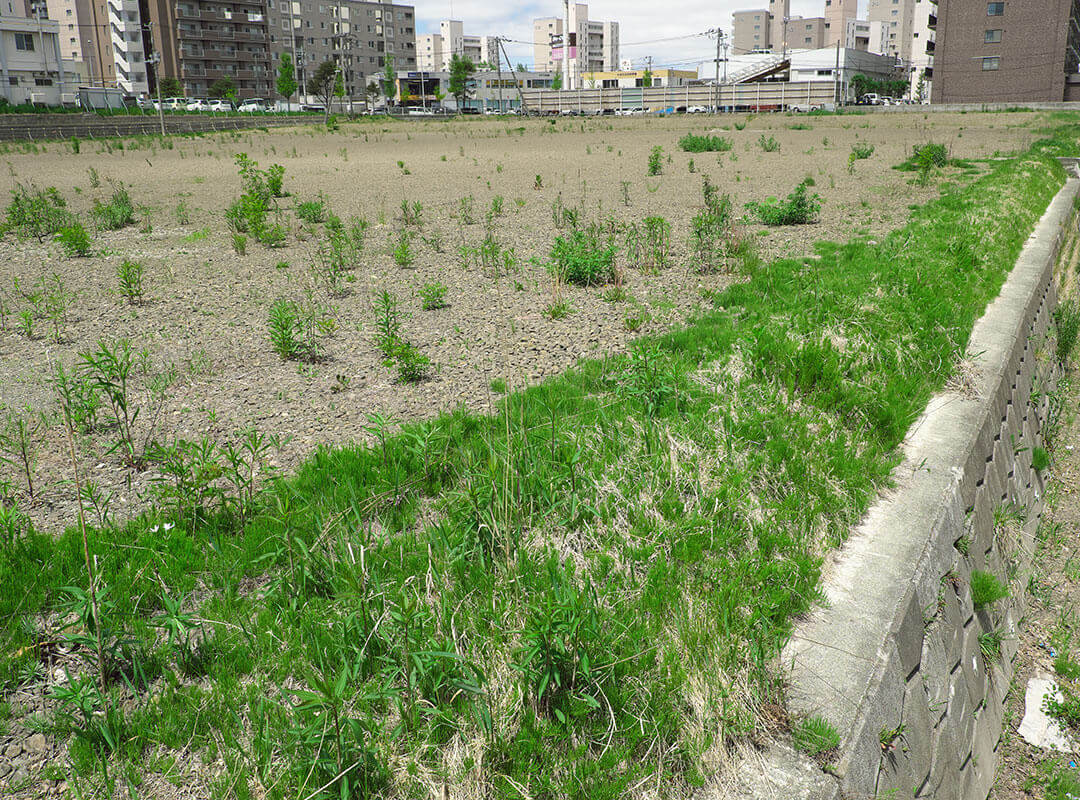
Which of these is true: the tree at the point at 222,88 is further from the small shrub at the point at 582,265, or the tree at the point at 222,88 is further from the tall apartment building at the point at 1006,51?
the small shrub at the point at 582,265

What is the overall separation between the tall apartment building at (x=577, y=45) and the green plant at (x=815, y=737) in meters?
148

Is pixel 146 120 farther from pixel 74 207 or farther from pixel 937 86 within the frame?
pixel 937 86

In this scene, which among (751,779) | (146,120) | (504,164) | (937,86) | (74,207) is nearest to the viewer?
(751,779)

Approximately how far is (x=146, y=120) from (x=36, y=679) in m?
50.2

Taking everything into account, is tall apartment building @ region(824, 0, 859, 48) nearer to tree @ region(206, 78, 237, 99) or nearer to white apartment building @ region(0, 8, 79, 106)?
tree @ region(206, 78, 237, 99)

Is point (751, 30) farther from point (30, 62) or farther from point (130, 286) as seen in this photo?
point (130, 286)

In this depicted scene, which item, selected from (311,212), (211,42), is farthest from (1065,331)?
(211,42)

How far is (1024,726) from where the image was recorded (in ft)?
15.4

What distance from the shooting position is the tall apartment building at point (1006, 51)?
53.5 meters

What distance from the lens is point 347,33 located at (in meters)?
97.8

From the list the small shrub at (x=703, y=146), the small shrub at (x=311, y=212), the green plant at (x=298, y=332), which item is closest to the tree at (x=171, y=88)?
the small shrub at (x=703, y=146)

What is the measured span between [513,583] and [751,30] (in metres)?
166

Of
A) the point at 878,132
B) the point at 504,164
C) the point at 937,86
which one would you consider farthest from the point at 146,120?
the point at 937,86

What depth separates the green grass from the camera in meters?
2.33
